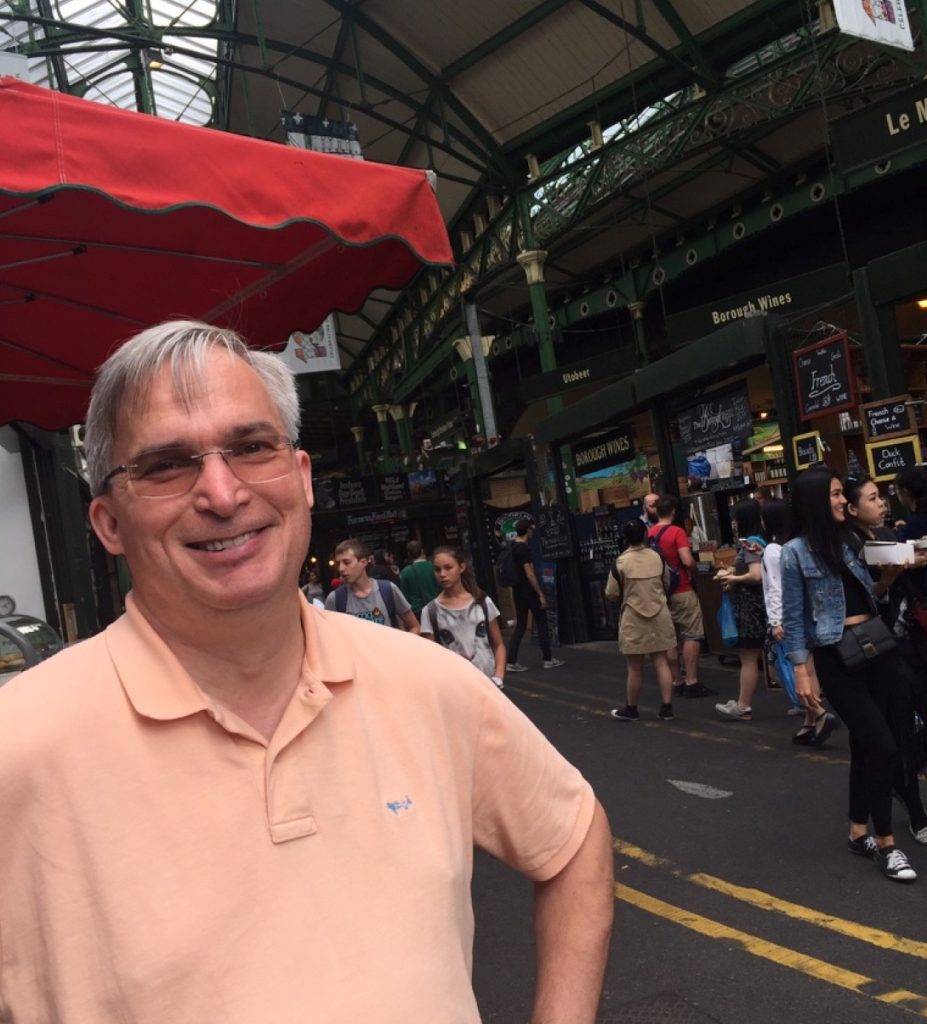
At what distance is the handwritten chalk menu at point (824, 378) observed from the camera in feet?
30.0

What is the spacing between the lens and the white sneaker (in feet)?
27.8

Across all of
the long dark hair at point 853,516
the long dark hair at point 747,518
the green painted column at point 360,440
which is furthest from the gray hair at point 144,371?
the green painted column at point 360,440

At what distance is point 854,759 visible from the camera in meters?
4.93

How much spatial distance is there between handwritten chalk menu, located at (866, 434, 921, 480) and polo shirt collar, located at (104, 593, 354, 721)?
8.53 metres

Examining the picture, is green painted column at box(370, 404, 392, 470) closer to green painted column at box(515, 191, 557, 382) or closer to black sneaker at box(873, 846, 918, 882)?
green painted column at box(515, 191, 557, 382)

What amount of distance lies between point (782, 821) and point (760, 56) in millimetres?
13664

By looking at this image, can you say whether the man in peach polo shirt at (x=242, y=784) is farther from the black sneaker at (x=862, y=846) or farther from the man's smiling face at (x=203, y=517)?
the black sneaker at (x=862, y=846)

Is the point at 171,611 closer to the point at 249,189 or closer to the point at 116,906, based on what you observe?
the point at 116,906

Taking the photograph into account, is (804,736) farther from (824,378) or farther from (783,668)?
(824,378)

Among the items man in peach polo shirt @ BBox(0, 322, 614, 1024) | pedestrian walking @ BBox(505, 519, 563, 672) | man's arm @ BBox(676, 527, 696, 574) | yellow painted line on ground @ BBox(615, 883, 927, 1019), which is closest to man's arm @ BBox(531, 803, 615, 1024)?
man in peach polo shirt @ BBox(0, 322, 614, 1024)

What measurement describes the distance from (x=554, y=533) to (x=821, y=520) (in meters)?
10.1

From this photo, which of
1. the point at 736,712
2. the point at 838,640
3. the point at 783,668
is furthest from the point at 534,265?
the point at 838,640

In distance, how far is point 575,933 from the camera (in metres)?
1.44

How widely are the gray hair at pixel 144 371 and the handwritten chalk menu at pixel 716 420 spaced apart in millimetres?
10007
